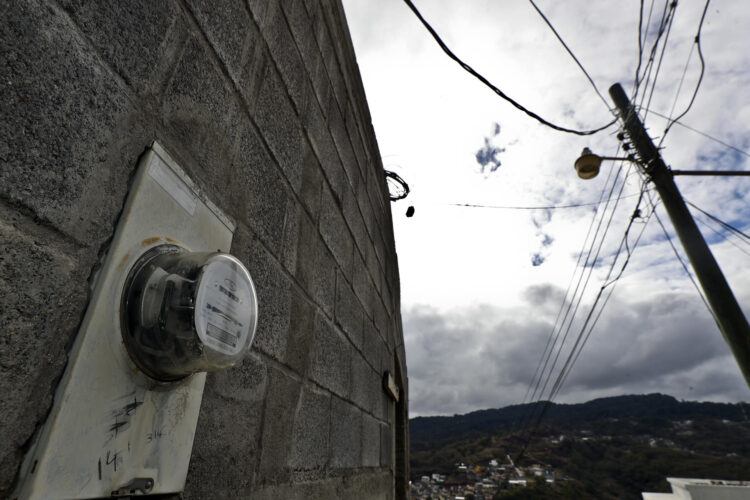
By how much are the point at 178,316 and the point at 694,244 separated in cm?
648

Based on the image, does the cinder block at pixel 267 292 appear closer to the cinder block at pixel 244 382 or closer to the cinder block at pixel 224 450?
the cinder block at pixel 244 382

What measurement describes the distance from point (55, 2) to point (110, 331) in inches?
18.2

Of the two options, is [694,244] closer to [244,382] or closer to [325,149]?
[325,149]

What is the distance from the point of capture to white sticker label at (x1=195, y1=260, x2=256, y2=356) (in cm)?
57

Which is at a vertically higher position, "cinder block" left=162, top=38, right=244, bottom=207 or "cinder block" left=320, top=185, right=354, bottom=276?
"cinder block" left=320, top=185, right=354, bottom=276

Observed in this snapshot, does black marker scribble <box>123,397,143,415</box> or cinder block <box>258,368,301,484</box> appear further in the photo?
cinder block <box>258,368,301,484</box>

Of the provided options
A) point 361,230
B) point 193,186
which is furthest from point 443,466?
point 193,186

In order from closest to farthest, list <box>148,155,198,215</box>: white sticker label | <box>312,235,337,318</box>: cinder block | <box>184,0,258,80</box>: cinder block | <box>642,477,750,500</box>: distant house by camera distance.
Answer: <box>148,155,198,215</box>: white sticker label, <box>184,0,258,80</box>: cinder block, <box>312,235,337,318</box>: cinder block, <box>642,477,750,500</box>: distant house

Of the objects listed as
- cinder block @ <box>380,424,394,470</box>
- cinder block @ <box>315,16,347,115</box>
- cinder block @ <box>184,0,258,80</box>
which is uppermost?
cinder block @ <box>315,16,347,115</box>

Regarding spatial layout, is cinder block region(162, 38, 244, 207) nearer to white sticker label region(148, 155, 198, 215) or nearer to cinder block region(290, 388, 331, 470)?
white sticker label region(148, 155, 198, 215)

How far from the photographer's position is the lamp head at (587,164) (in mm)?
5895

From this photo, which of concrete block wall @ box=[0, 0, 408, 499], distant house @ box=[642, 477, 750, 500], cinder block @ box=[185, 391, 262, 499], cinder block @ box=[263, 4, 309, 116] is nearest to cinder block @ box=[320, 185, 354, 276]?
concrete block wall @ box=[0, 0, 408, 499]

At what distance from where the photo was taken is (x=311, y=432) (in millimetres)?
1420

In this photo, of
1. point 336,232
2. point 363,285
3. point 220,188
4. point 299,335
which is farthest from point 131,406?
point 363,285
